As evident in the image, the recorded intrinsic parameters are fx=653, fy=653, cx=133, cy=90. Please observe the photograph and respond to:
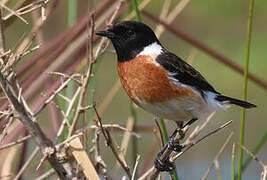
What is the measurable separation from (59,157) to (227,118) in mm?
5067

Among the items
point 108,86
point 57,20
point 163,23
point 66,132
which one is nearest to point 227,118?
point 108,86

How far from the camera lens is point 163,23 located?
364 cm

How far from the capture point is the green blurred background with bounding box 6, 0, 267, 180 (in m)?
6.88

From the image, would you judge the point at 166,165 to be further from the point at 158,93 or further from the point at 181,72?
the point at 181,72

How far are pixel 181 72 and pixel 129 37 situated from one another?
32 cm

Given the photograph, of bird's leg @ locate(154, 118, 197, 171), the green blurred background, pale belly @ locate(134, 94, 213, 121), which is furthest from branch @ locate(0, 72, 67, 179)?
the green blurred background

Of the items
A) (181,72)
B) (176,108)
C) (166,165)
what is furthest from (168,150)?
(181,72)

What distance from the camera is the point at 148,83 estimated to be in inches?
125

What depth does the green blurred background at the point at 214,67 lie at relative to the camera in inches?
271

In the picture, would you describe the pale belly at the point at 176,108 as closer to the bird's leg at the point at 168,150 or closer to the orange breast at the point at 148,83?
the orange breast at the point at 148,83

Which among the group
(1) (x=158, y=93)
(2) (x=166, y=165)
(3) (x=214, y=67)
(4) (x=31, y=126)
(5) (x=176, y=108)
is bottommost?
(3) (x=214, y=67)

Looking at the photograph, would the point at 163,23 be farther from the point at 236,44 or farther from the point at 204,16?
the point at 204,16

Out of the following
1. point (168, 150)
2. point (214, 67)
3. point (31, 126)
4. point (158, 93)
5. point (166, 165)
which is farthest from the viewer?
point (214, 67)

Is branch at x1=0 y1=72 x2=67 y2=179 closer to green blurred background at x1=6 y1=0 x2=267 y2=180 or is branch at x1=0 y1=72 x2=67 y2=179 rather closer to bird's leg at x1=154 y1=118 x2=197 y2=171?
bird's leg at x1=154 y1=118 x2=197 y2=171
